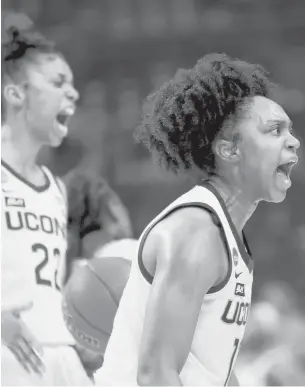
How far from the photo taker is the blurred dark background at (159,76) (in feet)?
6.93

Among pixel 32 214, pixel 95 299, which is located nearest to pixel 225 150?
pixel 95 299

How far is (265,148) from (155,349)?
573mm

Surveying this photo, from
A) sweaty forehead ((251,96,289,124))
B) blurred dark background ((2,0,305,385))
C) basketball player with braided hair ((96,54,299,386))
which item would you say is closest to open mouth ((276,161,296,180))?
basketball player with braided hair ((96,54,299,386))

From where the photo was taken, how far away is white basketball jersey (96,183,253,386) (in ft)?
4.65

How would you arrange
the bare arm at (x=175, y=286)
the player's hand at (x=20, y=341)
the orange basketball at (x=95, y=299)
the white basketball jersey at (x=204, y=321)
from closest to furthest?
the bare arm at (x=175, y=286), the white basketball jersey at (x=204, y=321), the orange basketball at (x=95, y=299), the player's hand at (x=20, y=341)

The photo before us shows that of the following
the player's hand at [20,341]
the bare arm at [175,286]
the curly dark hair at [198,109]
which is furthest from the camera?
the player's hand at [20,341]

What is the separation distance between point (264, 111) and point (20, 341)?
3.20ft

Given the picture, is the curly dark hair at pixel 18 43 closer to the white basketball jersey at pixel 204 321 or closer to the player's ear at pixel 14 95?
the player's ear at pixel 14 95

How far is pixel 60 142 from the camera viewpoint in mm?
2186

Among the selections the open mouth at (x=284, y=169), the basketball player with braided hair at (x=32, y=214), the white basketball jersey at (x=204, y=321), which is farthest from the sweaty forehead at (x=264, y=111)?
the basketball player with braided hair at (x=32, y=214)

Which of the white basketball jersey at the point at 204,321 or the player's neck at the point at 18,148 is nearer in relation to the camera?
the white basketball jersey at the point at 204,321

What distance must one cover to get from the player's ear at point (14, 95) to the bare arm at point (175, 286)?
0.91 meters

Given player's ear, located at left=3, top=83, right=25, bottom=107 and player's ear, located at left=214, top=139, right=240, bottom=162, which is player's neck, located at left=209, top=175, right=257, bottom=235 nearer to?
player's ear, located at left=214, top=139, right=240, bottom=162

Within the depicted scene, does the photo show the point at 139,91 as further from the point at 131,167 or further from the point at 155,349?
the point at 155,349
